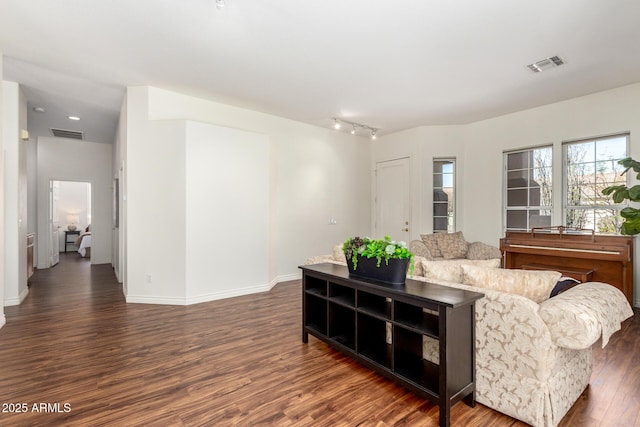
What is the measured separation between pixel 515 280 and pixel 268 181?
3868 mm

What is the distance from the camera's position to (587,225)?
4738 millimetres

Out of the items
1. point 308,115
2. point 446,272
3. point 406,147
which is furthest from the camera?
point 406,147

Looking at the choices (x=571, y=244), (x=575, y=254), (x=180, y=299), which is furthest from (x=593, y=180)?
(x=180, y=299)

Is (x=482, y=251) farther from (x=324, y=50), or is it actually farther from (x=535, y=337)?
(x=324, y=50)

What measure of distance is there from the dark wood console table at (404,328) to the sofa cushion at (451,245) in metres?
3.21

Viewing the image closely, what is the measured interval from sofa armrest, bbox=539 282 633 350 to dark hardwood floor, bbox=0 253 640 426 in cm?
63

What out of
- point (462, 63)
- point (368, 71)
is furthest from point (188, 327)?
point (462, 63)

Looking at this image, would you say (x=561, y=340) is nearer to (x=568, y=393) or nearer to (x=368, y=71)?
(x=568, y=393)

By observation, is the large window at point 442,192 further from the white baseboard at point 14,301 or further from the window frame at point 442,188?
the white baseboard at point 14,301

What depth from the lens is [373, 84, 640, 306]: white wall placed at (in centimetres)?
437

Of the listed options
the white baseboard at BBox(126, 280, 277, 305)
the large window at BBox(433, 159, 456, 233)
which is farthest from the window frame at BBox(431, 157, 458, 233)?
the white baseboard at BBox(126, 280, 277, 305)

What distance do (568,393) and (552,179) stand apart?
406 cm

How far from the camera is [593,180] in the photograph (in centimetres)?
470

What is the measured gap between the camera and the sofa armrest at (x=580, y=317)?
5.62 ft
